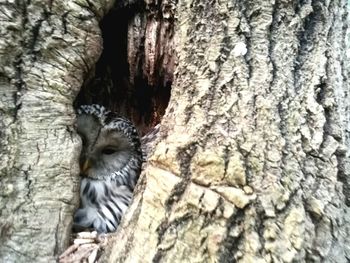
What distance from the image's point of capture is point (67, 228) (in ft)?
5.89

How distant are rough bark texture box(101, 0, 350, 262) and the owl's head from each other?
76 centimetres

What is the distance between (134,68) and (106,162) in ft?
1.68

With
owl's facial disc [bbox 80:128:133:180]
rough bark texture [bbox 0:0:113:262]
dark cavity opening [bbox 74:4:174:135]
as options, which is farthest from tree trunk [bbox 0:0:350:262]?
owl's facial disc [bbox 80:128:133:180]

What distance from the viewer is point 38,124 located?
1795 millimetres

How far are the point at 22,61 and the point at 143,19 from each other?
78 centimetres

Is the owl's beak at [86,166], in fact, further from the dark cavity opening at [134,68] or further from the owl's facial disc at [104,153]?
the dark cavity opening at [134,68]

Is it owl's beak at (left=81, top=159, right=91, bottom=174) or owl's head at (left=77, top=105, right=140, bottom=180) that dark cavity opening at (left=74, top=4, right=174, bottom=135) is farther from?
owl's beak at (left=81, top=159, right=91, bottom=174)

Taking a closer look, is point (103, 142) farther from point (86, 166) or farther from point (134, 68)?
point (134, 68)

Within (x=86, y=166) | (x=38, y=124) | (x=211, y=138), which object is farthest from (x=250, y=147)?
(x=86, y=166)

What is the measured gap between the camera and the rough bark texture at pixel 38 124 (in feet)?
5.62

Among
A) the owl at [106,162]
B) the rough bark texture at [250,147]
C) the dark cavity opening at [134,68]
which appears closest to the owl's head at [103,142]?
the owl at [106,162]

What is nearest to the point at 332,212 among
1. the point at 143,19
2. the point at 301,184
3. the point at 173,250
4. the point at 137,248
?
the point at 301,184

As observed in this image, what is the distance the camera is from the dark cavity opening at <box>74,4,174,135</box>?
237cm

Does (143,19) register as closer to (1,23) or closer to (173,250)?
(1,23)
